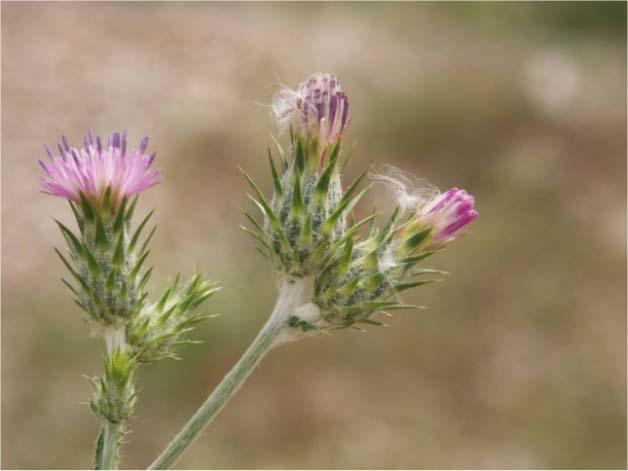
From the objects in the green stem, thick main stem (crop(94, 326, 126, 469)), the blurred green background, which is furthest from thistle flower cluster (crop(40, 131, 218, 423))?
the blurred green background

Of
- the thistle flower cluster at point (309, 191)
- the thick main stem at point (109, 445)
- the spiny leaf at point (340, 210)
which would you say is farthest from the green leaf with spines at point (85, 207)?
the spiny leaf at point (340, 210)

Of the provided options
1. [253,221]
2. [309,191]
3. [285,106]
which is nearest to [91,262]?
[253,221]

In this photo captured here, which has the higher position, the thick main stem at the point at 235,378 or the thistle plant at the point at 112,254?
the thistle plant at the point at 112,254

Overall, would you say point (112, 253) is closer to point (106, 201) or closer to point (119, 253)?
point (119, 253)

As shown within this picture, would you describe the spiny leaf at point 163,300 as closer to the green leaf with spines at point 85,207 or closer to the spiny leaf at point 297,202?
the green leaf with spines at point 85,207

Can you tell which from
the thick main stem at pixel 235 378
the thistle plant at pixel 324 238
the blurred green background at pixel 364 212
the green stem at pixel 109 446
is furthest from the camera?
the blurred green background at pixel 364 212

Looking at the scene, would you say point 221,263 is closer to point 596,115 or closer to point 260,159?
point 260,159

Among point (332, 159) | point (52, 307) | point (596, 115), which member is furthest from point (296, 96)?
point (596, 115)

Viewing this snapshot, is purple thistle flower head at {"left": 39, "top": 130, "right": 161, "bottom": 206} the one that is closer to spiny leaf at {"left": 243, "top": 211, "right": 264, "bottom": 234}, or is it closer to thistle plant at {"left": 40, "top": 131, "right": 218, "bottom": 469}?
thistle plant at {"left": 40, "top": 131, "right": 218, "bottom": 469}
